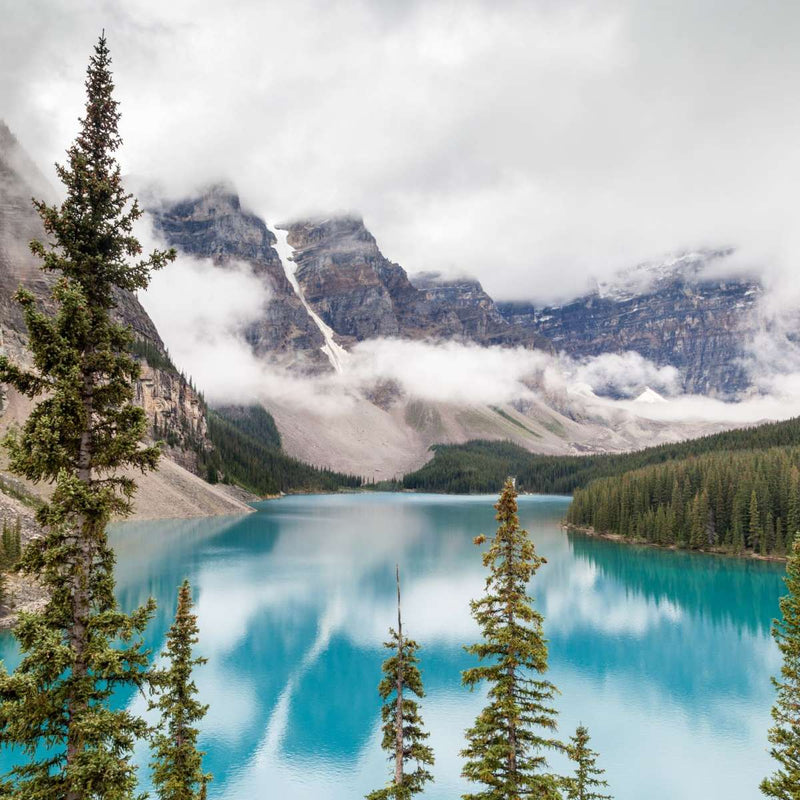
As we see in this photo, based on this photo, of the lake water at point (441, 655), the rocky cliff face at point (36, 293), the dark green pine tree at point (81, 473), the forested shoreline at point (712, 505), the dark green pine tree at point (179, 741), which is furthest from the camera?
the rocky cliff face at point (36, 293)

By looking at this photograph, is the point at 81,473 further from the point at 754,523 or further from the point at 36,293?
the point at 36,293

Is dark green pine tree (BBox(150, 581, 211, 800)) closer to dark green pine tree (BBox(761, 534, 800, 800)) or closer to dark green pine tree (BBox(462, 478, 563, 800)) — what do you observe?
dark green pine tree (BBox(462, 478, 563, 800))

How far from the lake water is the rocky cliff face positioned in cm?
6172

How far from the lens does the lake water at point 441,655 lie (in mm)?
23406

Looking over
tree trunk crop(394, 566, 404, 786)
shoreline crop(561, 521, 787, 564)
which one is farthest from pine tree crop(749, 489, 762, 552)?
tree trunk crop(394, 566, 404, 786)

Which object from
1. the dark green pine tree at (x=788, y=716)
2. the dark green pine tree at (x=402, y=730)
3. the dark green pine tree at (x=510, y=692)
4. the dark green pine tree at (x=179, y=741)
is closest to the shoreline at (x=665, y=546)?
the dark green pine tree at (x=788, y=716)

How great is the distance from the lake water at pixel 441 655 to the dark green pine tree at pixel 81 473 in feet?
Result: 52.9

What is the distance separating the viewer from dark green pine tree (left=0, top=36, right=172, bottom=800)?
7.74m

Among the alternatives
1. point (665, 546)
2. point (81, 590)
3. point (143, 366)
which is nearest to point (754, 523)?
point (665, 546)

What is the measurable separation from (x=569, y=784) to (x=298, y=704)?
60.2 ft

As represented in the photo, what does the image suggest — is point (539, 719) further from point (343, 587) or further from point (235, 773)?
point (343, 587)

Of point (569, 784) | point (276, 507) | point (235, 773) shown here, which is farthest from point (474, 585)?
point (276, 507)

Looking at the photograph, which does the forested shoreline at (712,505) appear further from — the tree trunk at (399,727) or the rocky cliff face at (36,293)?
the rocky cliff face at (36,293)

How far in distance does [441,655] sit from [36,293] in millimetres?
115168
